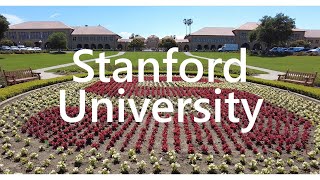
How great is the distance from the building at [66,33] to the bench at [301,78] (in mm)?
84756

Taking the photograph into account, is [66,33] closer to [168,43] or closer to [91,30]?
[91,30]

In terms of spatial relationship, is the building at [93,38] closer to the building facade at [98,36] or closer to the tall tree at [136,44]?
the building facade at [98,36]

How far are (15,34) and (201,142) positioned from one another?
344ft

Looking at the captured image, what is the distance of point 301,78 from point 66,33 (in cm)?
9001

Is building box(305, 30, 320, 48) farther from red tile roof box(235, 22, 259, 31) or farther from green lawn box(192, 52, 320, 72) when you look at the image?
green lawn box(192, 52, 320, 72)

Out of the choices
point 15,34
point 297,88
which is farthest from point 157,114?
point 15,34

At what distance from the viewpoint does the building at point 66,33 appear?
10069 cm

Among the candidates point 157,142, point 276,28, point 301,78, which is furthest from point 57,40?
point 157,142

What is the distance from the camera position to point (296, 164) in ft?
24.0

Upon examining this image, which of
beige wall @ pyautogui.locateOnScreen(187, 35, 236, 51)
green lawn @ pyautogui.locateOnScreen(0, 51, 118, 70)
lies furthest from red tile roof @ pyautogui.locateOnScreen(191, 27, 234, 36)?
green lawn @ pyautogui.locateOnScreen(0, 51, 118, 70)

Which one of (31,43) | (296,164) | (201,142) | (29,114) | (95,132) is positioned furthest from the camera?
(31,43)

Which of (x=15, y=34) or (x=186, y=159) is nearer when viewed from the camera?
(x=186, y=159)

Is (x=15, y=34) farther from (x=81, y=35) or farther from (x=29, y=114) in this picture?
(x=29, y=114)

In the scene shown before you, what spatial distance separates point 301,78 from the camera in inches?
738
